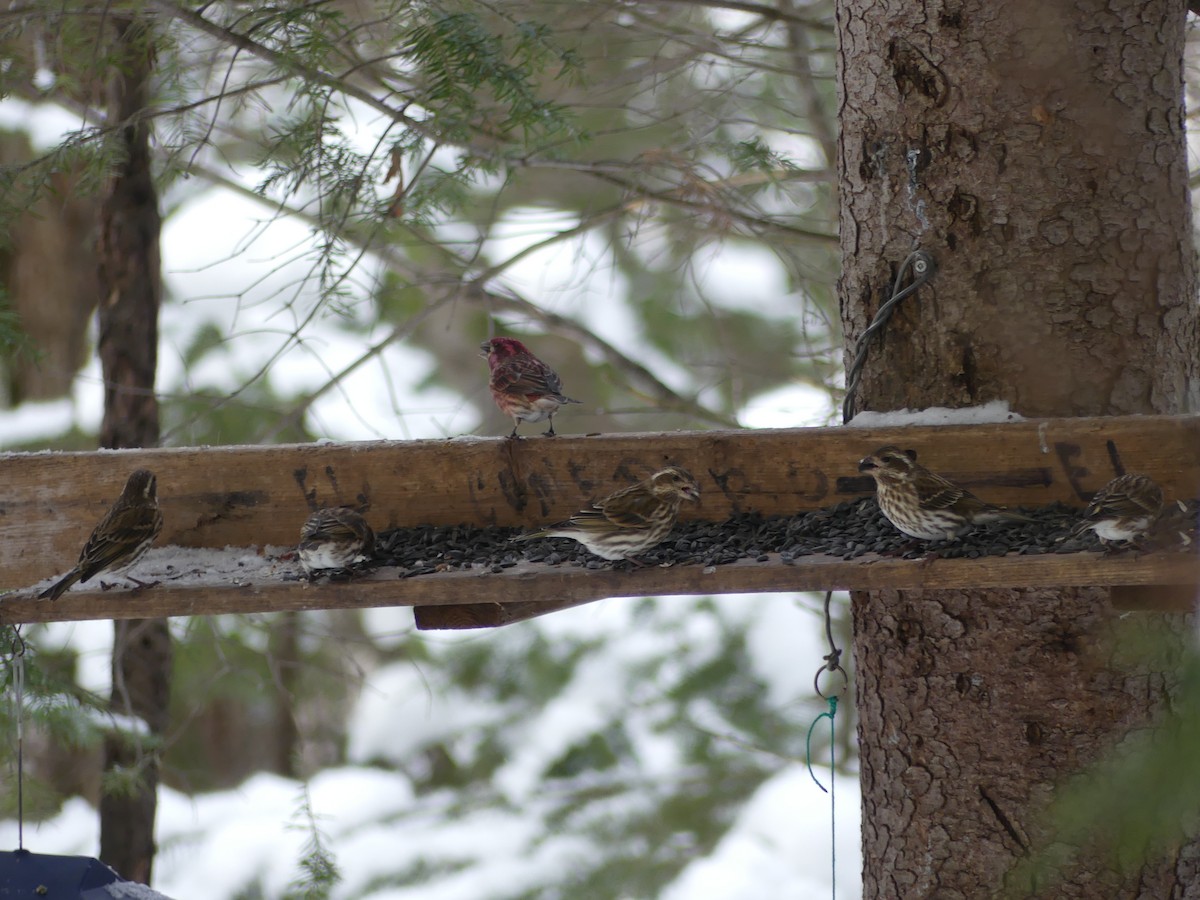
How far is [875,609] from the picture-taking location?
313cm

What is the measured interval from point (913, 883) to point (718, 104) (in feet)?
12.2

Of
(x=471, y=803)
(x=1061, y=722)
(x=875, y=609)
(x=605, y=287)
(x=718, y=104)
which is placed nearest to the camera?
(x=1061, y=722)

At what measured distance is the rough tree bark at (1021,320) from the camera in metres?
2.93

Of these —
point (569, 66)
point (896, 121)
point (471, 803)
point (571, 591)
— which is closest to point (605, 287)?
point (471, 803)

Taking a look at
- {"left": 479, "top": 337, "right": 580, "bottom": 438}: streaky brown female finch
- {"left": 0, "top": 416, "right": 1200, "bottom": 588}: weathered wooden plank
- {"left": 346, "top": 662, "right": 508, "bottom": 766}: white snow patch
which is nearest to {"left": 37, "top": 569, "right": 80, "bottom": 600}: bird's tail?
{"left": 0, "top": 416, "right": 1200, "bottom": 588}: weathered wooden plank

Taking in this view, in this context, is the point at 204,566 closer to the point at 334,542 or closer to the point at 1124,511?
the point at 334,542

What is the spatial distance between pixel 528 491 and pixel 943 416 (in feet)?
3.50

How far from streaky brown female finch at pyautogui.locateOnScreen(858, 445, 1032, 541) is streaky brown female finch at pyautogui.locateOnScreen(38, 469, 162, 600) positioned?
1712 millimetres

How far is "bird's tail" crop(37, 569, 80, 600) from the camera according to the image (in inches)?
111

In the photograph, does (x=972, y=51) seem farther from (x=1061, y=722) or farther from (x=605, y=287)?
(x=605, y=287)

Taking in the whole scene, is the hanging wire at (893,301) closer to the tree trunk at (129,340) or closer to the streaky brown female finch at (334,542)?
the streaky brown female finch at (334,542)

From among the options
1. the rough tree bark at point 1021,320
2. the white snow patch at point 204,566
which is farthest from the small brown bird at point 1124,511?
the white snow patch at point 204,566

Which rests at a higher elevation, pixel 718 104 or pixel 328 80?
pixel 718 104

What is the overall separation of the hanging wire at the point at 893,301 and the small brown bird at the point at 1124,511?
0.79 meters
